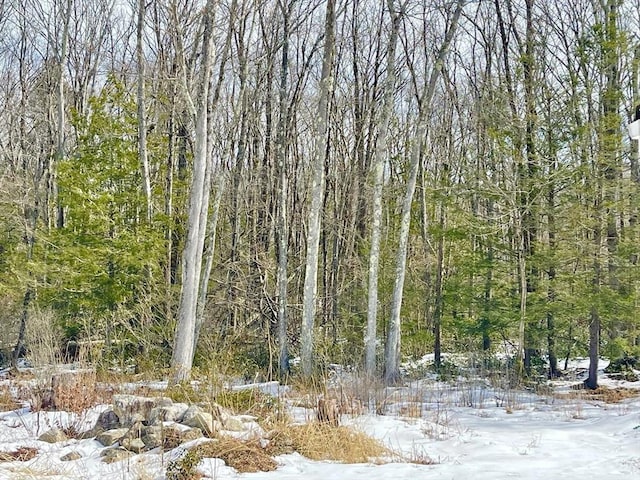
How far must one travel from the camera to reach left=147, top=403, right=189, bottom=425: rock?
5738 mm

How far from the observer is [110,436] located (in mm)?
5418

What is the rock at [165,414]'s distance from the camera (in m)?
5.74

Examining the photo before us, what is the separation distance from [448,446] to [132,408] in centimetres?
353

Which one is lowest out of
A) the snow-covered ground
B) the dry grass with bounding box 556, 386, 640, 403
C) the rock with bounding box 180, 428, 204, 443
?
the dry grass with bounding box 556, 386, 640, 403

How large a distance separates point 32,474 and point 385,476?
9.66ft

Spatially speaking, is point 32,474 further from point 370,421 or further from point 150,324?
point 150,324

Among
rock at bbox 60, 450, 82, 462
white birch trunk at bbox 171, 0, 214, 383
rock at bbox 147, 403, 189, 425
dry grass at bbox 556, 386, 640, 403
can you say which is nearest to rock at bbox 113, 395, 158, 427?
rock at bbox 147, 403, 189, 425

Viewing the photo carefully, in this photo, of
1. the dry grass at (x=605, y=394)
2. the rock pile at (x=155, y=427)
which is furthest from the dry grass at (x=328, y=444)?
the dry grass at (x=605, y=394)

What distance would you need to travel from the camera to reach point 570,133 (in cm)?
1062

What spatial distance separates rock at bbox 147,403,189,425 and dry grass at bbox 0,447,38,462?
3.68 ft

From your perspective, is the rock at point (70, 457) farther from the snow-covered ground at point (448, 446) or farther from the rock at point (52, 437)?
the rock at point (52, 437)

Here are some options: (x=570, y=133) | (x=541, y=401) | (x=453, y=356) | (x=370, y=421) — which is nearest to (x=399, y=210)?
(x=453, y=356)

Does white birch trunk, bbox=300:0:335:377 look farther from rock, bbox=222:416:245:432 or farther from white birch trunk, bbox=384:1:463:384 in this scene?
rock, bbox=222:416:245:432

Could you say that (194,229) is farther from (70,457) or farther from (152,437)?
(70,457)
